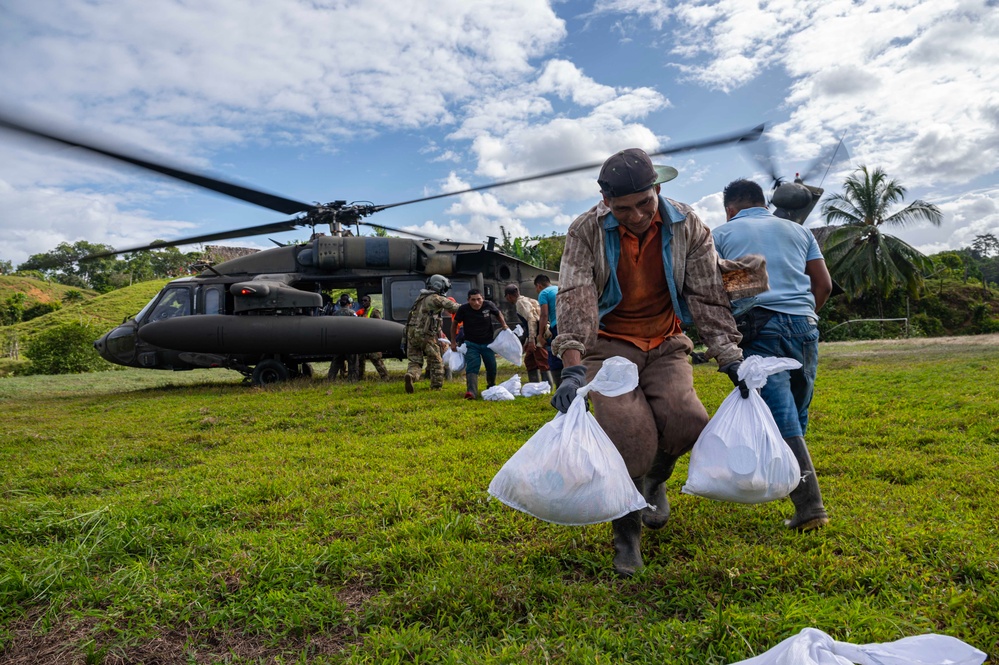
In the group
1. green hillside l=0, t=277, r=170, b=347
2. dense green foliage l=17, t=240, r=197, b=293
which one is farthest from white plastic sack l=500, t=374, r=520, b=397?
dense green foliage l=17, t=240, r=197, b=293

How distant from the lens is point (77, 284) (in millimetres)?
60469

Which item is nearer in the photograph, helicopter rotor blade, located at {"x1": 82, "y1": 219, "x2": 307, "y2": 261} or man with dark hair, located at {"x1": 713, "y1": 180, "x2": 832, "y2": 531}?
man with dark hair, located at {"x1": 713, "y1": 180, "x2": 832, "y2": 531}

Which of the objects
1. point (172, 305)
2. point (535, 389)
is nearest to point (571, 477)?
point (535, 389)

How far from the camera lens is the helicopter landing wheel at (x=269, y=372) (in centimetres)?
1154

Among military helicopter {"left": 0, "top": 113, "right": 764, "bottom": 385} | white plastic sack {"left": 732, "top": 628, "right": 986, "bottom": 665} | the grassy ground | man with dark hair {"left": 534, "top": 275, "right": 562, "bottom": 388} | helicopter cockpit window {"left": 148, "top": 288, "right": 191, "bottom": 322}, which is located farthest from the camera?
helicopter cockpit window {"left": 148, "top": 288, "right": 191, "bottom": 322}

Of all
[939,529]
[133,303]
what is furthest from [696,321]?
[133,303]

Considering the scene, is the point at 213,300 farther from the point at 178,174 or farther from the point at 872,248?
the point at 872,248

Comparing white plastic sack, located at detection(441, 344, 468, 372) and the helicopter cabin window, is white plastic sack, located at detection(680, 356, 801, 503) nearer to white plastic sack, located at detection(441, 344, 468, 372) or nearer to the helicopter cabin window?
white plastic sack, located at detection(441, 344, 468, 372)

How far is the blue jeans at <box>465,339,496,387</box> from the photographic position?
865 centimetres

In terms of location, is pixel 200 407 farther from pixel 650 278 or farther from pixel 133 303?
pixel 133 303

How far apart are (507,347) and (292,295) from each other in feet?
15.6

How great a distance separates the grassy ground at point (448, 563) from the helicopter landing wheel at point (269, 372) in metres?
6.25

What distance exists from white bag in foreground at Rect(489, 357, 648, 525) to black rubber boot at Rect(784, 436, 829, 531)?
1.16 meters

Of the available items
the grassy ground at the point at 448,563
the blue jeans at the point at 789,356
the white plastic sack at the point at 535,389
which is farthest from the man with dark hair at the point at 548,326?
the blue jeans at the point at 789,356
